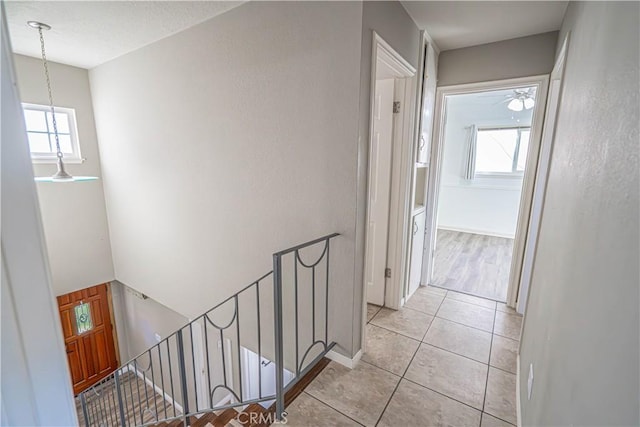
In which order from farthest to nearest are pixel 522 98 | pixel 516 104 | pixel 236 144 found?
1. pixel 516 104
2. pixel 522 98
3. pixel 236 144

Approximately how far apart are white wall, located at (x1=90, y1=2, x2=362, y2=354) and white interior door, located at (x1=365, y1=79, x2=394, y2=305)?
0.72m

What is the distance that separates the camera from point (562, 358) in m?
0.93

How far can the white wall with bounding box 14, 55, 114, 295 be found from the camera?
3.51 meters

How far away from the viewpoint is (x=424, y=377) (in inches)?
76.0

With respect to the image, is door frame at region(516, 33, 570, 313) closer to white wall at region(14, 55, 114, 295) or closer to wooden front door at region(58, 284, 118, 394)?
white wall at region(14, 55, 114, 295)

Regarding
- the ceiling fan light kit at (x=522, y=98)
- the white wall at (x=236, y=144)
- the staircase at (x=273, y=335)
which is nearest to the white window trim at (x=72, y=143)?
the white wall at (x=236, y=144)

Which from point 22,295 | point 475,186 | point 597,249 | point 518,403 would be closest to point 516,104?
point 475,186

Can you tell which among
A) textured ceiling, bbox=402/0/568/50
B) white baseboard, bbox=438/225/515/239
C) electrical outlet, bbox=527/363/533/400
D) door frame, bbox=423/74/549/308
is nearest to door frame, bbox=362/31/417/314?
textured ceiling, bbox=402/0/568/50

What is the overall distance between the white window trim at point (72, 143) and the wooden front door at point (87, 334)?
2.01 meters

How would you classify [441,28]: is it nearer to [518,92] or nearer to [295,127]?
[295,127]

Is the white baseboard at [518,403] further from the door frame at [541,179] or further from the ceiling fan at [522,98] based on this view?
the ceiling fan at [522,98]

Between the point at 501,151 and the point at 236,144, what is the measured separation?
202 inches

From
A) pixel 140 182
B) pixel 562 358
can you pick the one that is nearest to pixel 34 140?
pixel 140 182

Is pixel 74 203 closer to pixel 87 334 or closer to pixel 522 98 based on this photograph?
pixel 87 334
